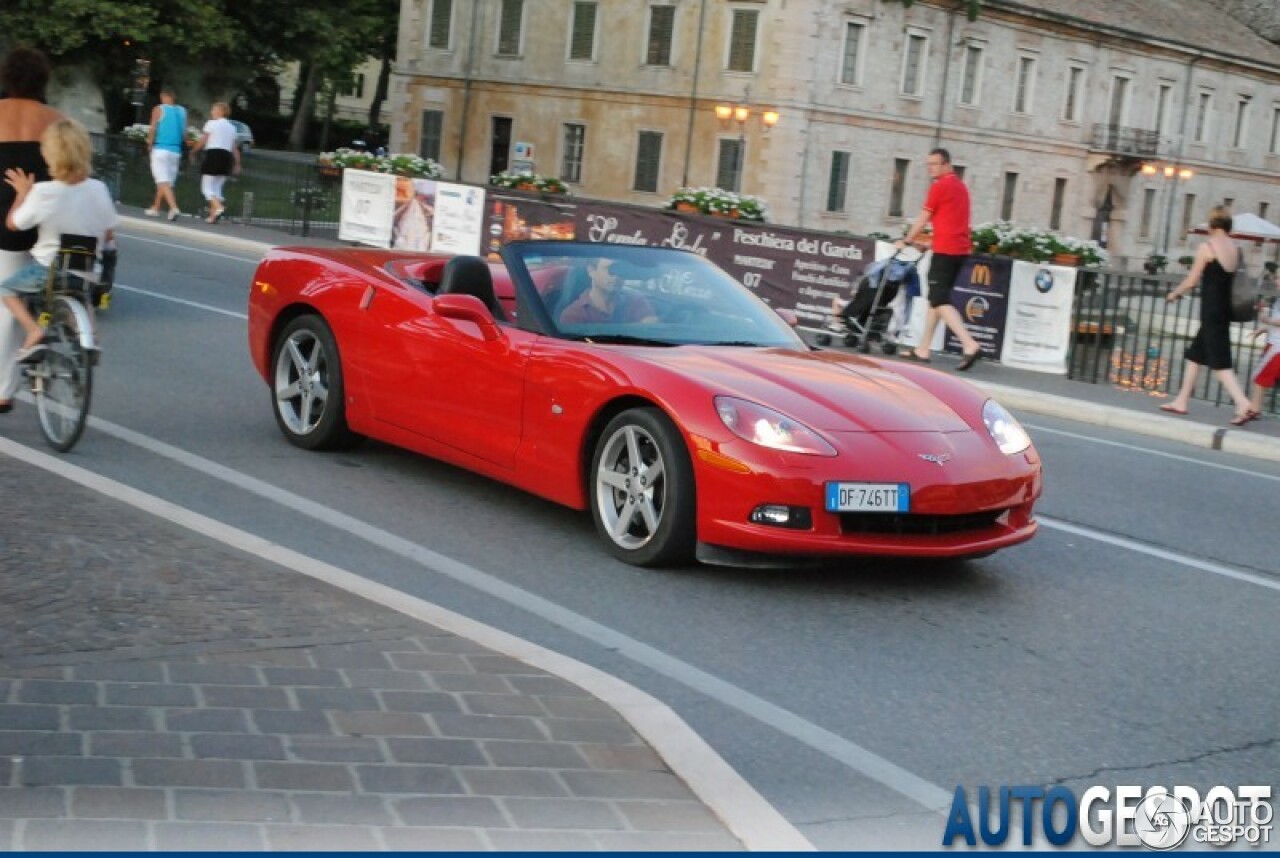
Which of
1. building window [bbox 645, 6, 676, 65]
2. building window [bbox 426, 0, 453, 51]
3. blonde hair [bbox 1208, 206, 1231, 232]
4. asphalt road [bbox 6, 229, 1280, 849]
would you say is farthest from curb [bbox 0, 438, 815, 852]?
building window [bbox 426, 0, 453, 51]

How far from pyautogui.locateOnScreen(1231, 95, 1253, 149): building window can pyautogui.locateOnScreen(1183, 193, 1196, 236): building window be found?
3.28 metres

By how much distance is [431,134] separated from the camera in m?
70.8

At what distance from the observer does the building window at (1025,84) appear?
224ft

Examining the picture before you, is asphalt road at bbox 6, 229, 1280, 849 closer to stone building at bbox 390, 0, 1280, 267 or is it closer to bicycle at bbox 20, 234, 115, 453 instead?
bicycle at bbox 20, 234, 115, 453

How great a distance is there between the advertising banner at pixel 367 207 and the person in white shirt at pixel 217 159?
2.06 metres

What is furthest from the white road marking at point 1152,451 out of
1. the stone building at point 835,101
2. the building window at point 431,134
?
the building window at point 431,134

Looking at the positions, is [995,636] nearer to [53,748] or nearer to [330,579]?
[330,579]

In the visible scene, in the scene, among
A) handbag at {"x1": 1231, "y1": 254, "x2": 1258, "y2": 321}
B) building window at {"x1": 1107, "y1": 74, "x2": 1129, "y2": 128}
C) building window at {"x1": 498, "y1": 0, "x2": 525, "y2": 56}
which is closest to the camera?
handbag at {"x1": 1231, "y1": 254, "x2": 1258, "y2": 321}

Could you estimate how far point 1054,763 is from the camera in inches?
217

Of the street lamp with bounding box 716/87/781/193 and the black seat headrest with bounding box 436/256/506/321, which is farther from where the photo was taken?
the street lamp with bounding box 716/87/781/193

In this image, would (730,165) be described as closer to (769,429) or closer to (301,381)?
(301,381)

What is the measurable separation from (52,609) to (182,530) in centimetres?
136

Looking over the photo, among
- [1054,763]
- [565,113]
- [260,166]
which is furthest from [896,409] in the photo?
[565,113]

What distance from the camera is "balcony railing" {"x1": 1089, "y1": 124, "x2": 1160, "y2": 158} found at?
72750 millimetres
